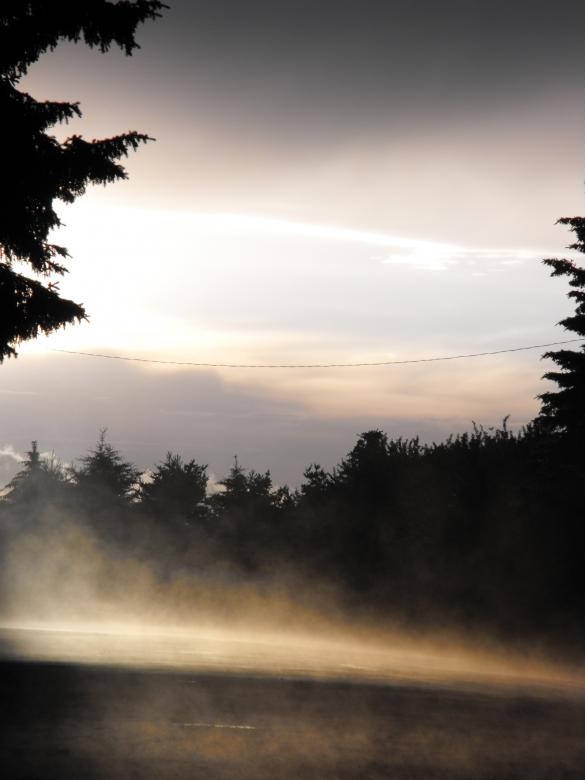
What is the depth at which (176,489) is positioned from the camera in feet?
228

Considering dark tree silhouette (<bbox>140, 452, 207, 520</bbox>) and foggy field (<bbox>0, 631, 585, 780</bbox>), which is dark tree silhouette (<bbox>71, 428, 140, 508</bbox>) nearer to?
dark tree silhouette (<bbox>140, 452, 207, 520</bbox>)

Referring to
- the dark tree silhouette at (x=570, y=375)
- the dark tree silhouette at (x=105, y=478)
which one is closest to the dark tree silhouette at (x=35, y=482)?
the dark tree silhouette at (x=105, y=478)

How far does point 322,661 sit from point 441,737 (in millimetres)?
6899

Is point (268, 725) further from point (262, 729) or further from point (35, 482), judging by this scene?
point (35, 482)

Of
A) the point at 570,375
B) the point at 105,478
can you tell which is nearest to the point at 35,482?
the point at 105,478

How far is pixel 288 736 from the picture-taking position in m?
8.09

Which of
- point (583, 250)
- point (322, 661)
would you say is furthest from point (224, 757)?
point (583, 250)

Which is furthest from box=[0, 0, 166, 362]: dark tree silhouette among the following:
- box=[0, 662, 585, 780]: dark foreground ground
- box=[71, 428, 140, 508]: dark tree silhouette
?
box=[71, 428, 140, 508]: dark tree silhouette

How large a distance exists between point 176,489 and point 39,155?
58417 millimetres

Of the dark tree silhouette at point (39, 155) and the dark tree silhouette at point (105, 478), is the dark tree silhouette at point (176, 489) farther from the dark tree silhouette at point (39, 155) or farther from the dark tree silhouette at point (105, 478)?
the dark tree silhouette at point (39, 155)

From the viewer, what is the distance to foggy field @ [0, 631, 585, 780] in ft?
22.6

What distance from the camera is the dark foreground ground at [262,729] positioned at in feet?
22.5

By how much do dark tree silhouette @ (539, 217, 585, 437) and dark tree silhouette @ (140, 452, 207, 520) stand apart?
44.0m

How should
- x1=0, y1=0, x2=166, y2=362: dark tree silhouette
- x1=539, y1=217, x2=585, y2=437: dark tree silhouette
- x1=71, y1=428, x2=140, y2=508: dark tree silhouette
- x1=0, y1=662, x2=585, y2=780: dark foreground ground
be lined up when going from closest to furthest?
x1=0, y1=662, x2=585, y2=780: dark foreground ground → x1=0, y1=0, x2=166, y2=362: dark tree silhouette → x1=539, y1=217, x2=585, y2=437: dark tree silhouette → x1=71, y1=428, x2=140, y2=508: dark tree silhouette
